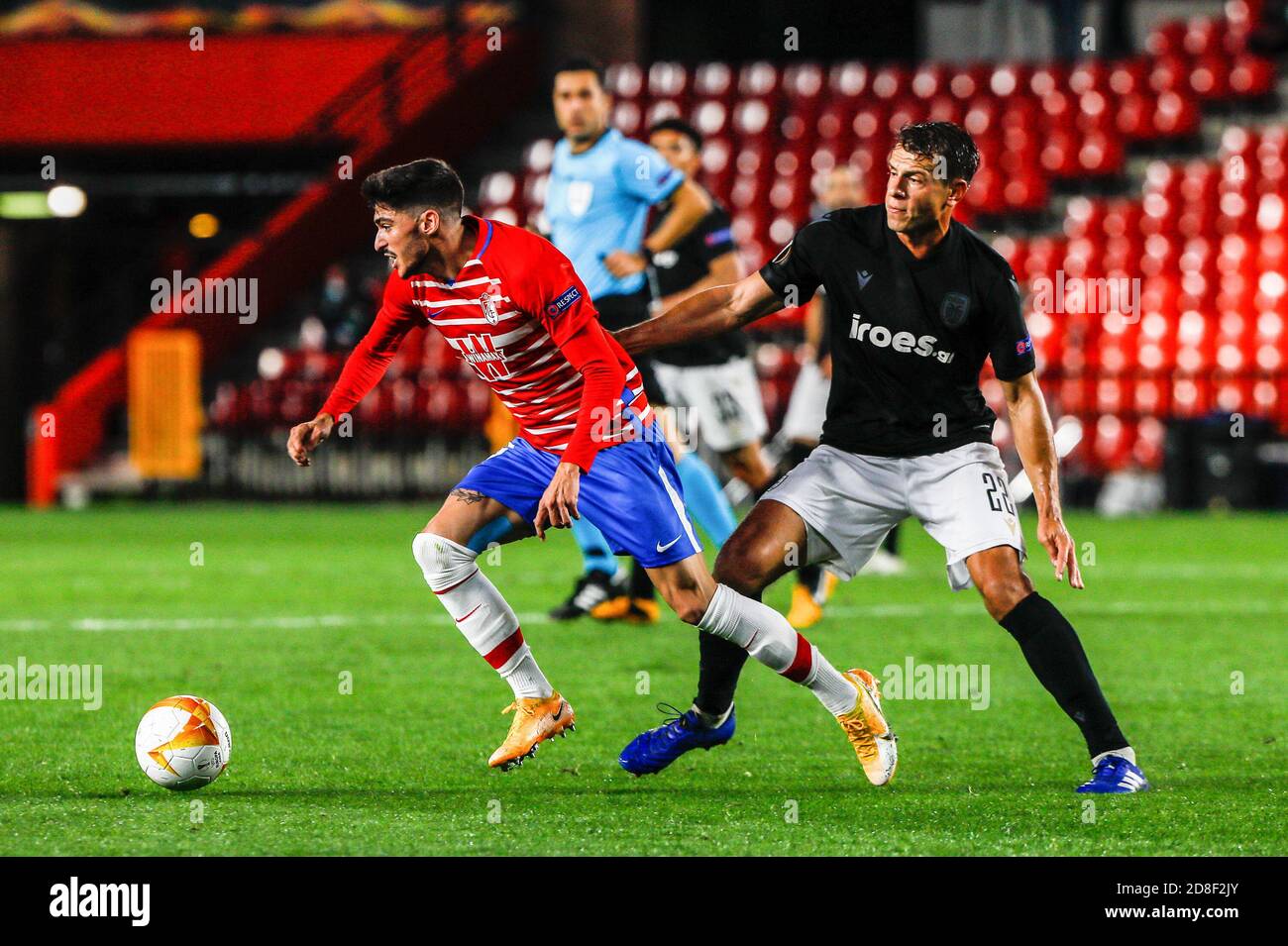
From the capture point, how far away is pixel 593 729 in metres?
6.71

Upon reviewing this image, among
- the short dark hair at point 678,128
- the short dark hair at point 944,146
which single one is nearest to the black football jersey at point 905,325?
the short dark hair at point 944,146

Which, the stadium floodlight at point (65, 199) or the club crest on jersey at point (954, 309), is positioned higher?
the stadium floodlight at point (65, 199)

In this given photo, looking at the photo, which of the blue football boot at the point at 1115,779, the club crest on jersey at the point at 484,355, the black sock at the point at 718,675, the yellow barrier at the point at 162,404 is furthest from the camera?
the yellow barrier at the point at 162,404

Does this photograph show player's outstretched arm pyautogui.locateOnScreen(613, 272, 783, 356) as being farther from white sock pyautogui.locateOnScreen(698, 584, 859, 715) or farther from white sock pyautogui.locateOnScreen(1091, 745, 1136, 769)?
white sock pyautogui.locateOnScreen(1091, 745, 1136, 769)

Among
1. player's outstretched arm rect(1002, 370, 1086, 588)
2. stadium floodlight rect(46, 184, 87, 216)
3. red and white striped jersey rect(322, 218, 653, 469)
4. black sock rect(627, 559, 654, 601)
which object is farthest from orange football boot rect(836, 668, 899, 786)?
stadium floodlight rect(46, 184, 87, 216)

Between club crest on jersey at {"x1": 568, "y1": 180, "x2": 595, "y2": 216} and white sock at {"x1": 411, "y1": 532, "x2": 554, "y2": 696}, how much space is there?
12.2ft

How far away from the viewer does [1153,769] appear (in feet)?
19.4

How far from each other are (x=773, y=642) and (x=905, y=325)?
1.00m

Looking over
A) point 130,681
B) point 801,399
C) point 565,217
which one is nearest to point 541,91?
point 801,399

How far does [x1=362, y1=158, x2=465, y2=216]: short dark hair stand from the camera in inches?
217

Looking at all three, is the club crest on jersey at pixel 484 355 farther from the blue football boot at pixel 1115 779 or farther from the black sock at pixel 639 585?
the black sock at pixel 639 585

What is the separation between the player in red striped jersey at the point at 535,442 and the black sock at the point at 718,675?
16 centimetres

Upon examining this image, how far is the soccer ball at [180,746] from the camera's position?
18.0 ft

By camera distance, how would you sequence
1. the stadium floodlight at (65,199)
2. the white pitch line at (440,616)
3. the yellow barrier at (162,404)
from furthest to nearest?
the stadium floodlight at (65,199)
the yellow barrier at (162,404)
the white pitch line at (440,616)
